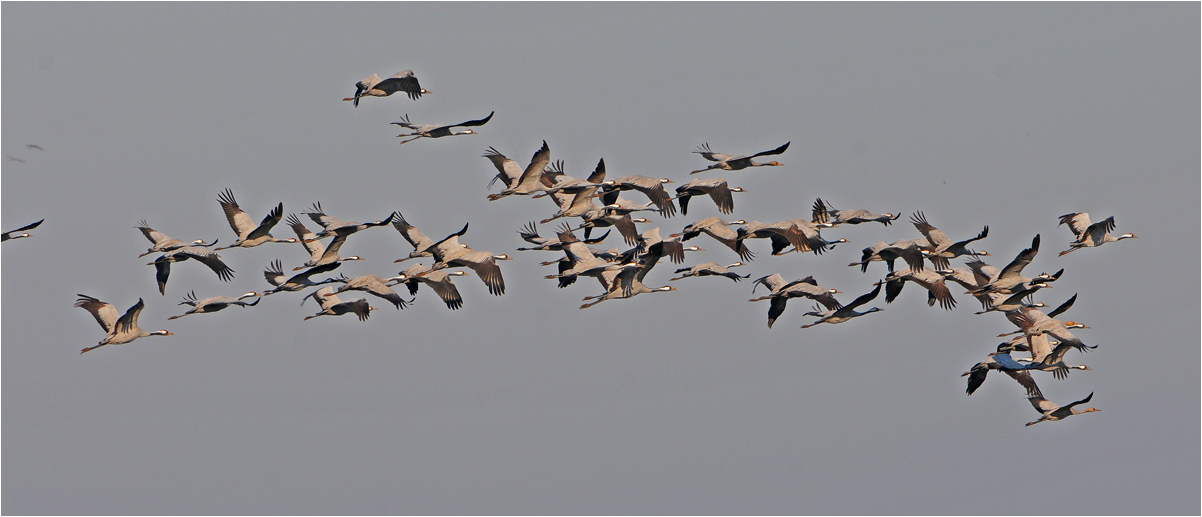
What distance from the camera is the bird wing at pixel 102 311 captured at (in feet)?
131

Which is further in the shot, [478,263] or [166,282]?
[166,282]

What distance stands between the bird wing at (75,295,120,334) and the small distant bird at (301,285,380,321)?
4580 millimetres

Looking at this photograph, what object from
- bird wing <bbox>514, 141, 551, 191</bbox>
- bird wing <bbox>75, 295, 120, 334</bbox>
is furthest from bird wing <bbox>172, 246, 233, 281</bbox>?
bird wing <bbox>514, 141, 551, 191</bbox>

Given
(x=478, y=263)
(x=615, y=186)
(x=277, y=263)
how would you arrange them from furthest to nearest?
(x=277, y=263) → (x=615, y=186) → (x=478, y=263)

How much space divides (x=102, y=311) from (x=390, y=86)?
8.49 m

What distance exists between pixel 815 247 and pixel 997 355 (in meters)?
5.28

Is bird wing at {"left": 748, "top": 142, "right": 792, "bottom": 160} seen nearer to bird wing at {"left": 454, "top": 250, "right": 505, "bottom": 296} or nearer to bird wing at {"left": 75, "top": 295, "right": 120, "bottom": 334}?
bird wing at {"left": 454, "top": 250, "right": 505, "bottom": 296}

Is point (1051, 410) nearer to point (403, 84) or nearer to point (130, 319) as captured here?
point (403, 84)

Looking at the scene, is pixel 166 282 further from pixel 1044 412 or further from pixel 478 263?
pixel 1044 412

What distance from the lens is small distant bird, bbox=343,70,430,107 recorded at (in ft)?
125

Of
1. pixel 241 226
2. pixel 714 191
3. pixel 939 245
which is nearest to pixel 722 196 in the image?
pixel 714 191

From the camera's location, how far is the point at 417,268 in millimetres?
39844

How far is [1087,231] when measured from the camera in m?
41.6

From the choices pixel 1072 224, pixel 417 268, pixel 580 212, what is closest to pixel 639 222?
pixel 580 212
